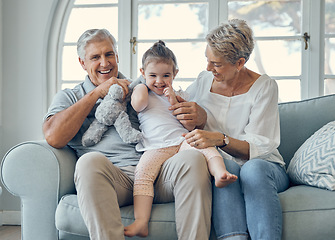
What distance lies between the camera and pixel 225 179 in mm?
1696

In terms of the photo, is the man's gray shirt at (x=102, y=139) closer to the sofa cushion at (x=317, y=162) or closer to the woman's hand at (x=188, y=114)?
→ the woman's hand at (x=188, y=114)

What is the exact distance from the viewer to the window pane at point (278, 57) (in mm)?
3225

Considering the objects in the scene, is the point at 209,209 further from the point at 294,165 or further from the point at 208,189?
the point at 294,165

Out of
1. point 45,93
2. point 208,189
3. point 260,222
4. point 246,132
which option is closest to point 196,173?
point 208,189

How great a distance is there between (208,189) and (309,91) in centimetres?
169

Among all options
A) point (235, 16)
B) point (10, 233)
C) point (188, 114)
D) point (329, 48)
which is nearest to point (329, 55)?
point (329, 48)

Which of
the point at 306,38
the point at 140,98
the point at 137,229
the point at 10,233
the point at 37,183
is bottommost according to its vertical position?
the point at 10,233

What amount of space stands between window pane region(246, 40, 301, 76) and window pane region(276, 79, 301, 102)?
6 centimetres

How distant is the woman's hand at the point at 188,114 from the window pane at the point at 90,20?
1.51 meters

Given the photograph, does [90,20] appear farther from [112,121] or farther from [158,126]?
[158,126]

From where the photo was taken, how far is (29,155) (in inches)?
78.9

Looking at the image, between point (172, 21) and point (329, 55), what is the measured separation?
45.9 inches

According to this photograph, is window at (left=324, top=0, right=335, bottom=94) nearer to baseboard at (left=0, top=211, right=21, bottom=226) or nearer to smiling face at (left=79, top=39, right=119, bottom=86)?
smiling face at (left=79, top=39, right=119, bottom=86)

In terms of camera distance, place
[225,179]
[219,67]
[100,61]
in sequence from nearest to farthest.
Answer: [225,179], [219,67], [100,61]
